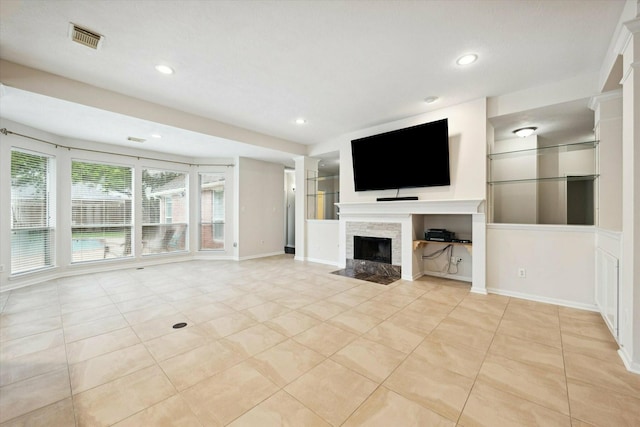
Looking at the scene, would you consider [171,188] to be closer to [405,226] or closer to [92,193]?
[92,193]

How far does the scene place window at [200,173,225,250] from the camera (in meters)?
6.57

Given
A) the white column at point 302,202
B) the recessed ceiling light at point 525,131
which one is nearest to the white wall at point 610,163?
the recessed ceiling light at point 525,131

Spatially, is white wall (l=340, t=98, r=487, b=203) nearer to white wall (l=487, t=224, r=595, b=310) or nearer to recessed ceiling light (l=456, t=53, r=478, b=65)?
white wall (l=487, t=224, r=595, b=310)

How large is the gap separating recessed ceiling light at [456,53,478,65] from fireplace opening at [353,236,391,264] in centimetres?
295

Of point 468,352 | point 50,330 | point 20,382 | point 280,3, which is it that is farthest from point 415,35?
point 50,330

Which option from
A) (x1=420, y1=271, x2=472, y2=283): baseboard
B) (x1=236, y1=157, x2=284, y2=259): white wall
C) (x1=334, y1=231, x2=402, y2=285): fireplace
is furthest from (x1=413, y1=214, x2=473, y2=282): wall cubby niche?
(x1=236, y1=157, x2=284, y2=259): white wall

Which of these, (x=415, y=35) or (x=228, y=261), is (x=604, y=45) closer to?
(x=415, y=35)

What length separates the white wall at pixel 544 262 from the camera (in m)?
3.15

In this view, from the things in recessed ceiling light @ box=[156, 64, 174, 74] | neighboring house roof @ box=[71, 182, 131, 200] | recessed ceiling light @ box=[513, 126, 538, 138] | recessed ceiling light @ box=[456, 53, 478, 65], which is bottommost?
neighboring house roof @ box=[71, 182, 131, 200]

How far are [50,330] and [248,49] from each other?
141 inches

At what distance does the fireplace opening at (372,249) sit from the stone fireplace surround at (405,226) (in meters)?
0.11

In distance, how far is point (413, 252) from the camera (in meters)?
4.46

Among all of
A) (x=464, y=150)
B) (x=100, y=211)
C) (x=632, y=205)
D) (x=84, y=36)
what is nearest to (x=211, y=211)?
(x=100, y=211)

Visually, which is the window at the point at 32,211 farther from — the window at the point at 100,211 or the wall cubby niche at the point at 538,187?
the wall cubby niche at the point at 538,187
